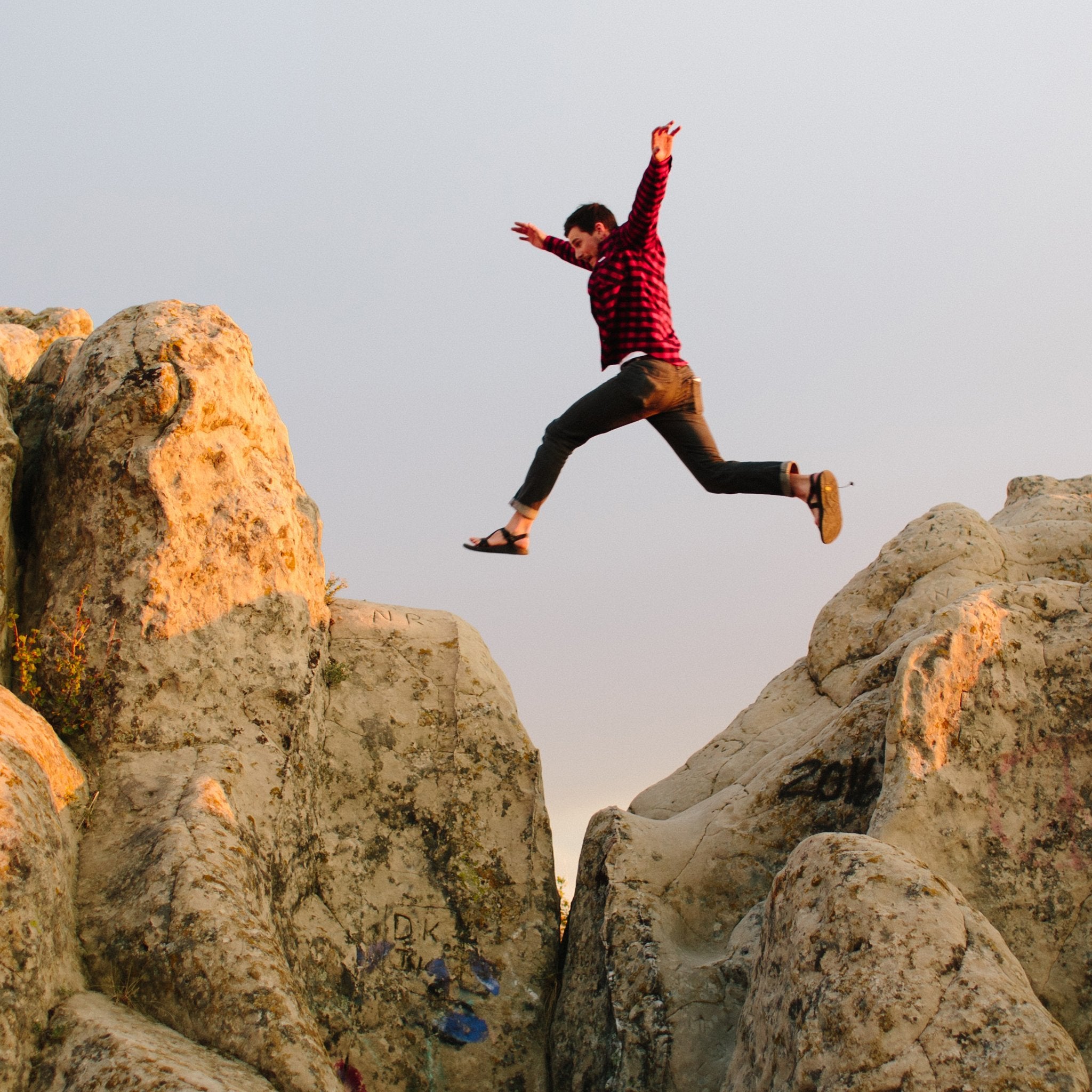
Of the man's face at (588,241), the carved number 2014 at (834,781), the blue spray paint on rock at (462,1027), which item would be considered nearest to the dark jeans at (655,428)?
the man's face at (588,241)

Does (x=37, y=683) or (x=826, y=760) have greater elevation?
(x=37, y=683)

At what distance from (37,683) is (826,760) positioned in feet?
19.4

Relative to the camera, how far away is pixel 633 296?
28.3ft

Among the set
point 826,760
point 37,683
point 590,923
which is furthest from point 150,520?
point 826,760

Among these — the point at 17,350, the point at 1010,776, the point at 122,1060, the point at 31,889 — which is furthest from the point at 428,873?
the point at 17,350

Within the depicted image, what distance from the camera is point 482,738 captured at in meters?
10.4

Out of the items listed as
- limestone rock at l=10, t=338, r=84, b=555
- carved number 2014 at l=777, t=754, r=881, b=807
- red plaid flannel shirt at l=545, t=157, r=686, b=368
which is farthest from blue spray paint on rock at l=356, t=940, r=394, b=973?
red plaid flannel shirt at l=545, t=157, r=686, b=368

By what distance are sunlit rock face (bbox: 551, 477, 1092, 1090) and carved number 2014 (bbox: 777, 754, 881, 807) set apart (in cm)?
1

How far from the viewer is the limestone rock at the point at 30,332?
412 inches

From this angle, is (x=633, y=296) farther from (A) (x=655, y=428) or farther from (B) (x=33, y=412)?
(B) (x=33, y=412)

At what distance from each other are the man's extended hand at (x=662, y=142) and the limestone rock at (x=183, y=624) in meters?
3.98

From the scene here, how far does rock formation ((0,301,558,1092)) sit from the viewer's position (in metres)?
7.77

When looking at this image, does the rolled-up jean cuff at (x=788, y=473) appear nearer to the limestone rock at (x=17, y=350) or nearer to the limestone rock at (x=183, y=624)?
the limestone rock at (x=183, y=624)

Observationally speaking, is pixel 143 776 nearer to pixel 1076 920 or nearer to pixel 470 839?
pixel 470 839
